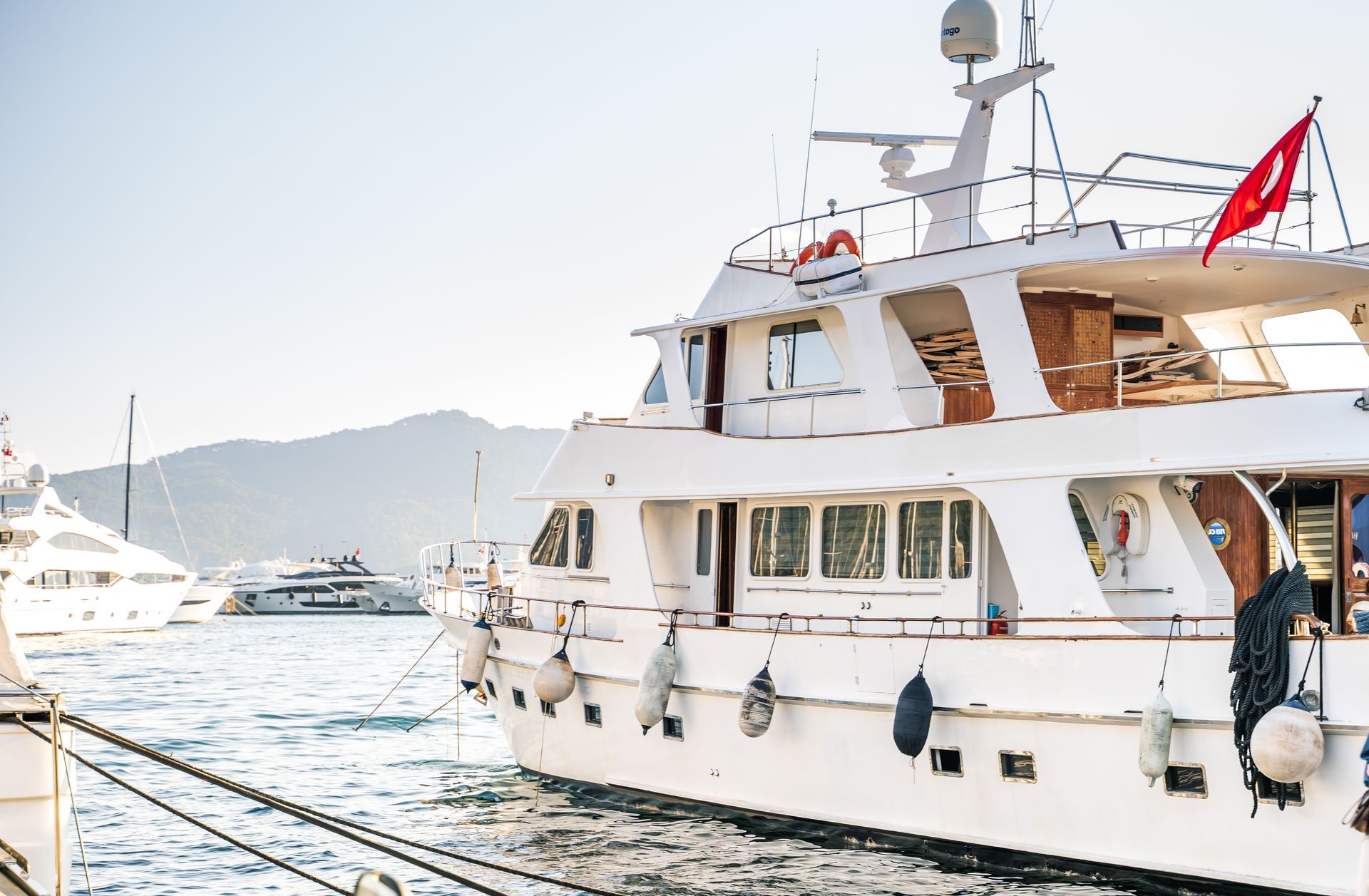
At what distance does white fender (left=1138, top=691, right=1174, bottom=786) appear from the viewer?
9102mm

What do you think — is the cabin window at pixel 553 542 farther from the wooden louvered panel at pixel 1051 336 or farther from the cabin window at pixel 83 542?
the cabin window at pixel 83 542

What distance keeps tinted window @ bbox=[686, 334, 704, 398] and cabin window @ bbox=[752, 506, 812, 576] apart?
173cm

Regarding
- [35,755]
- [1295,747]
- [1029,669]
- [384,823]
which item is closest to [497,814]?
[384,823]

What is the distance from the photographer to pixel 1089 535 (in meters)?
11.0

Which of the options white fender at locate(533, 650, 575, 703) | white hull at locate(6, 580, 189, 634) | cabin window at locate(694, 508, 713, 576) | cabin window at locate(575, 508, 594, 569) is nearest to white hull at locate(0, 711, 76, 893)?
white fender at locate(533, 650, 575, 703)

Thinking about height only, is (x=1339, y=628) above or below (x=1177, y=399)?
below

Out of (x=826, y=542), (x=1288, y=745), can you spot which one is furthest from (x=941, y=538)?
(x=1288, y=745)

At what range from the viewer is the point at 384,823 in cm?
1369

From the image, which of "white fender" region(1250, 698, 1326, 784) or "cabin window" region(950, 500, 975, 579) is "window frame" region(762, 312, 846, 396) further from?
"white fender" region(1250, 698, 1326, 784)

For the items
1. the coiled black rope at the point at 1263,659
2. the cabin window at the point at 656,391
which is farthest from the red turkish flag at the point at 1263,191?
the cabin window at the point at 656,391

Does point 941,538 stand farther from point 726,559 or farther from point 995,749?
point 726,559

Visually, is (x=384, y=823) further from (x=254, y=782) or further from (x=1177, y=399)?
(x=1177, y=399)

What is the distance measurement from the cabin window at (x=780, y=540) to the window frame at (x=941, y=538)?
3.24ft

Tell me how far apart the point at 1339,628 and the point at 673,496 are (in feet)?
20.5
